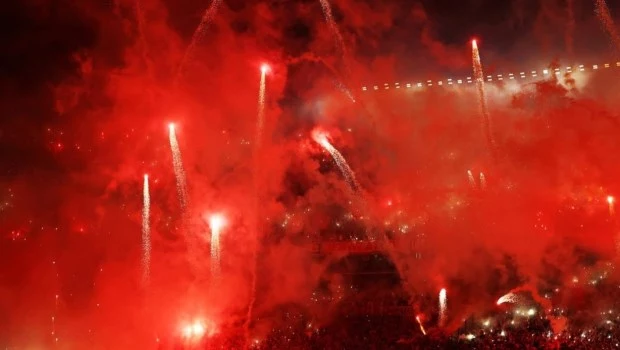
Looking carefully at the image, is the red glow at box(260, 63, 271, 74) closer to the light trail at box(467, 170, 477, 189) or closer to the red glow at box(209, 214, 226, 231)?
the red glow at box(209, 214, 226, 231)

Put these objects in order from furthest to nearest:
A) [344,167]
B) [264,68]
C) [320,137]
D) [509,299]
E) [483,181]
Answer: [344,167], [320,137], [483,181], [264,68], [509,299]

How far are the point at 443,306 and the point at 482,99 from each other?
6654mm

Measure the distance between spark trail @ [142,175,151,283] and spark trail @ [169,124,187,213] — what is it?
1.85 ft

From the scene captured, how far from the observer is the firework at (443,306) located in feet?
28.2

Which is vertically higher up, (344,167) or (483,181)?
(344,167)

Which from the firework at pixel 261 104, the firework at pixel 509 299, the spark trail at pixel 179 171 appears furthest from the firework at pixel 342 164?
the firework at pixel 509 299

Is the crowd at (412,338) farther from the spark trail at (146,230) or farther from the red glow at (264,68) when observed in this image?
the red glow at (264,68)

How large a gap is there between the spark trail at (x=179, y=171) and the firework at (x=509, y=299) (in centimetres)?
580

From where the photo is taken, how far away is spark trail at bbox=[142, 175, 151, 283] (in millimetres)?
9672

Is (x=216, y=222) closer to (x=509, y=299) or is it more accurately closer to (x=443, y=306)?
(x=443, y=306)

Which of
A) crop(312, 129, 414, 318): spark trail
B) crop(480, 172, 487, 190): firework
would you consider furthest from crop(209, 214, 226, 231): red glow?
crop(480, 172, 487, 190): firework

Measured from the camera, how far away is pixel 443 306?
9.02m

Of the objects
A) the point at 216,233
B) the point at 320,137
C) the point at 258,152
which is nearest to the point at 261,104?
the point at 258,152

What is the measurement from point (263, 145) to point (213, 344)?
4.28 m
